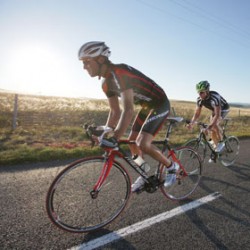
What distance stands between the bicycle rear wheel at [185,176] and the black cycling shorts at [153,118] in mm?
913

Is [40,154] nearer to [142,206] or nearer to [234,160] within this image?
[142,206]

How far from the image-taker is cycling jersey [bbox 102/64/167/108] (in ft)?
10.8

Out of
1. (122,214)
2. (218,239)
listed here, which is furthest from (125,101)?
(218,239)

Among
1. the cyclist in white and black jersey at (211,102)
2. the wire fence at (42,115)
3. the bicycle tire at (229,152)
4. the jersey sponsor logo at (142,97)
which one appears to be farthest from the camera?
the wire fence at (42,115)

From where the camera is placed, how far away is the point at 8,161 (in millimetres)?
5871

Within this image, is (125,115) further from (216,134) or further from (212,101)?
(216,134)

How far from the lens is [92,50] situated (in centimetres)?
328

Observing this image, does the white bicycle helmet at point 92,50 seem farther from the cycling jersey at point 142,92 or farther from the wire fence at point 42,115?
the wire fence at point 42,115

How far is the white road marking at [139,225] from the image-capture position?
2.96 m

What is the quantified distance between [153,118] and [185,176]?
1.68m

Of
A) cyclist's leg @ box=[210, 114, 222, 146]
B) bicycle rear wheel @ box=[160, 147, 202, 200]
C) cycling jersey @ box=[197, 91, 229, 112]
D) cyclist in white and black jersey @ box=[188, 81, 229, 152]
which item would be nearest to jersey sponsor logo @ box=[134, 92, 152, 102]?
bicycle rear wheel @ box=[160, 147, 202, 200]

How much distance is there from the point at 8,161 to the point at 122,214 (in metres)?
3.58

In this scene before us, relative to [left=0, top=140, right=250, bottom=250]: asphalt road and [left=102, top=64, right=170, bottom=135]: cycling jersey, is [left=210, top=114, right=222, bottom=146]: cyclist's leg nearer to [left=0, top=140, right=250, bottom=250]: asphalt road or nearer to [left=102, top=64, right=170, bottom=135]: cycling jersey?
[left=0, top=140, right=250, bottom=250]: asphalt road

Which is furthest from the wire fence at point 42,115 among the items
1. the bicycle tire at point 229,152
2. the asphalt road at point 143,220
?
the bicycle tire at point 229,152
